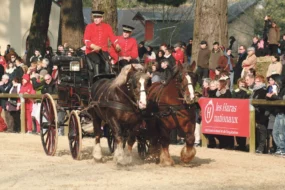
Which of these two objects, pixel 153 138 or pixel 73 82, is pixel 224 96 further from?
pixel 153 138

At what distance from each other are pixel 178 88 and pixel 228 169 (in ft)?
5.43

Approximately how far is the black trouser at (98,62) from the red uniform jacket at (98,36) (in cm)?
24

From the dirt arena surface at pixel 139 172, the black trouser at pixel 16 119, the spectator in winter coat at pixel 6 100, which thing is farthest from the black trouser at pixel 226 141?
the spectator in winter coat at pixel 6 100

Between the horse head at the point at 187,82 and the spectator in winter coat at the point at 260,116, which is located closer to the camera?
the horse head at the point at 187,82

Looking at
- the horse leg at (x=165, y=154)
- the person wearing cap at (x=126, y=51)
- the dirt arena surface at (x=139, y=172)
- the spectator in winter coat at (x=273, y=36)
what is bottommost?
the dirt arena surface at (x=139, y=172)

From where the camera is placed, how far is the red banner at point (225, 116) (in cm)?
1889

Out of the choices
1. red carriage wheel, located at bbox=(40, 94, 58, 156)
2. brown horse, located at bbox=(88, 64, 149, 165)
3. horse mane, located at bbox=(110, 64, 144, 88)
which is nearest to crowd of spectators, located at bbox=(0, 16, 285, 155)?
horse mane, located at bbox=(110, 64, 144, 88)

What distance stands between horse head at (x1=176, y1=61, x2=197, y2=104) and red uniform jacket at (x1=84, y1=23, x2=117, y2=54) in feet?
6.93

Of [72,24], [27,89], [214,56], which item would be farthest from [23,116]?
[72,24]

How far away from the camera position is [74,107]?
17.5 meters

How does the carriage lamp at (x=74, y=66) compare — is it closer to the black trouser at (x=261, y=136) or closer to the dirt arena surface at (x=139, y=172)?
the dirt arena surface at (x=139, y=172)

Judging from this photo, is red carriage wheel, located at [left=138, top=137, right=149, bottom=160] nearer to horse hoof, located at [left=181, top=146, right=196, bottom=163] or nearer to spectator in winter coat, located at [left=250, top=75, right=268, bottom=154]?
horse hoof, located at [left=181, top=146, right=196, bottom=163]

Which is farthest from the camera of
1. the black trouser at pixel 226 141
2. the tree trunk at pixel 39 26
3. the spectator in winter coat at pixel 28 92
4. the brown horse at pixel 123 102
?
the tree trunk at pixel 39 26

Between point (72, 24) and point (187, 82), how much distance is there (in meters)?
18.1
